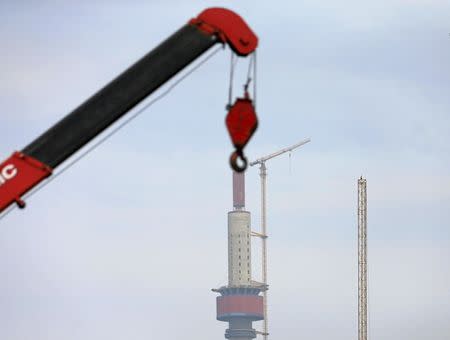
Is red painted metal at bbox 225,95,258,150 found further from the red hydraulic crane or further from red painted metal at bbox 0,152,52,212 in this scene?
red painted metal at bbox 0,152,52,212

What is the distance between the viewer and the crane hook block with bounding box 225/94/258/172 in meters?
45.8

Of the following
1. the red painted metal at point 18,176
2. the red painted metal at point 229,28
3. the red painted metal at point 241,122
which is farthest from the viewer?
the red painted metal at point 229,28

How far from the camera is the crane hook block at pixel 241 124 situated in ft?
150

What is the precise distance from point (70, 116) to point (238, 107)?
5.58m

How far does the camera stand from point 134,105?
1822 inches

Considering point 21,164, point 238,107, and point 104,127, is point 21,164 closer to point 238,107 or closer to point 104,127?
point 104,127

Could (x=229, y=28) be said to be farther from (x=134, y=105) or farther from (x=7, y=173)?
(x=7, y=173)

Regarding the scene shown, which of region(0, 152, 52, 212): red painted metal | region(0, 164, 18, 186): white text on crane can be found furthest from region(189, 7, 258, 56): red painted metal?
region(0, 164, 18, 186): white text on crane

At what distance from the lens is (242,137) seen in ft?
151

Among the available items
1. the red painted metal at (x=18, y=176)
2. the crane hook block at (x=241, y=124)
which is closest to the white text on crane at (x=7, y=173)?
the red painted metal at (x=18, y=176)

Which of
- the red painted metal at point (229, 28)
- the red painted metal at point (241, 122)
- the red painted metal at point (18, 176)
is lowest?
the red painted metal at point (18, 176)

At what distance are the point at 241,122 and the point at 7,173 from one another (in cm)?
789

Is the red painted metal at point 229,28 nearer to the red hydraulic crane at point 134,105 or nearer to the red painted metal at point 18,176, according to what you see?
the red hydraulic crane at point 134,105

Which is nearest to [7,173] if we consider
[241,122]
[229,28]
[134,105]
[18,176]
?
[18,176]
